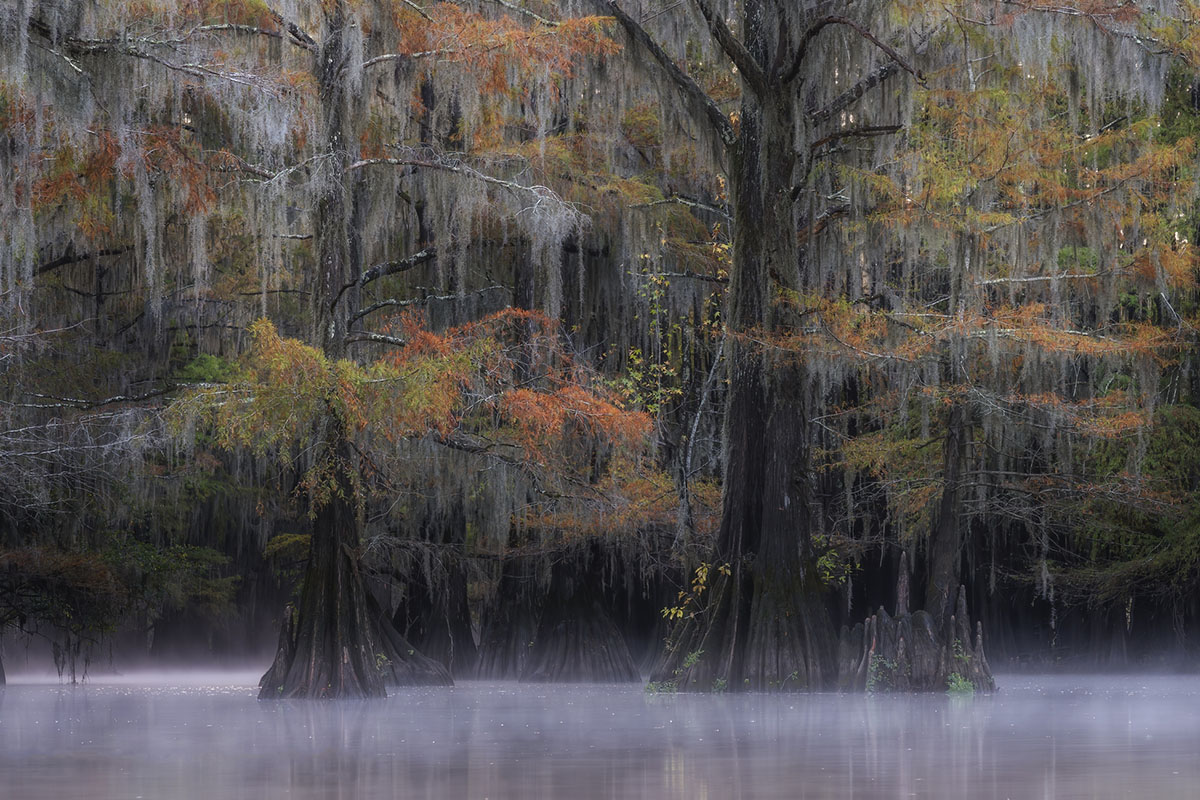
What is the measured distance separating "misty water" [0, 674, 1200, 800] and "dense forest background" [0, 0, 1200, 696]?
7.31ft

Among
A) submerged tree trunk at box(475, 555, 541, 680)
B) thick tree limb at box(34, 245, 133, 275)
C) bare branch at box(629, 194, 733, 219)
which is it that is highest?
bare branch at box(629, 194, 733, 219)

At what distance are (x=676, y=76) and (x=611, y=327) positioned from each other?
5941 mm

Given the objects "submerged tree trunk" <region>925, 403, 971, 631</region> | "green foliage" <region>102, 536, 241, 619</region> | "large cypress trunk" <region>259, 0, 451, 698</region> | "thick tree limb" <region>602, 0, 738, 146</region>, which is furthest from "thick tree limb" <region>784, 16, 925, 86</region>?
"green foliage" <region>102, 536, 241, 619</region>

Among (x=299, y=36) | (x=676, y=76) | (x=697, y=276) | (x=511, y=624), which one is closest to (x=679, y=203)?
(x=697, y=276)

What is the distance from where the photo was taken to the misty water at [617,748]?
767cm

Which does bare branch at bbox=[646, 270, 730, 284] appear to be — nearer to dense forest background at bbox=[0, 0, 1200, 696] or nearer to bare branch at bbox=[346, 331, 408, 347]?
dense forest background at bbox=[0, 0, 1200, 696]

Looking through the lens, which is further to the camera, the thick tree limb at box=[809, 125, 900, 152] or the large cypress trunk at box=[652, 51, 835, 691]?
the thick tree limb at box=[809, 125, 900, 152]

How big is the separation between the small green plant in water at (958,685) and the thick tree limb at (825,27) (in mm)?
6383

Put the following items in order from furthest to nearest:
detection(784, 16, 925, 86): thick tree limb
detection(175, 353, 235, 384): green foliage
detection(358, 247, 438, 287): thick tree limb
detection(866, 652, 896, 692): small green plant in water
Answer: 1. detection(175, 353, 235, 384): green foliage
2. detection(358, 247, 438, 287): thick tree limb
3. detection(784, 16, 925, 86): thick tree limb
4. detection(866, 652, 896, 692): small green plant in water

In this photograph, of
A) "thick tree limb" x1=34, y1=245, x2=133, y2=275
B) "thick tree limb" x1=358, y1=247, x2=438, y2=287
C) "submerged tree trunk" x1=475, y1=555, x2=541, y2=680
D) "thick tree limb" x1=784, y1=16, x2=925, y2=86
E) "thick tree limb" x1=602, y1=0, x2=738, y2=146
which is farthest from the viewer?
"submerged tree trunk" x1=475, y1=555, x2=541, y2=680

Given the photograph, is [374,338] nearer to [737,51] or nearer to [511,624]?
[737,51]

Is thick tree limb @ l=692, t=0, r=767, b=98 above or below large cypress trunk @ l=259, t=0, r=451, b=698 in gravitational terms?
above

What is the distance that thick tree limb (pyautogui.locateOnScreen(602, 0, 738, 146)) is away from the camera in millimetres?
18641

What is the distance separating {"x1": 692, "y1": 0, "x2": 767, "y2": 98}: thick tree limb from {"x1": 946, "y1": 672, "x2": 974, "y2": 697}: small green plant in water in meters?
6.77
